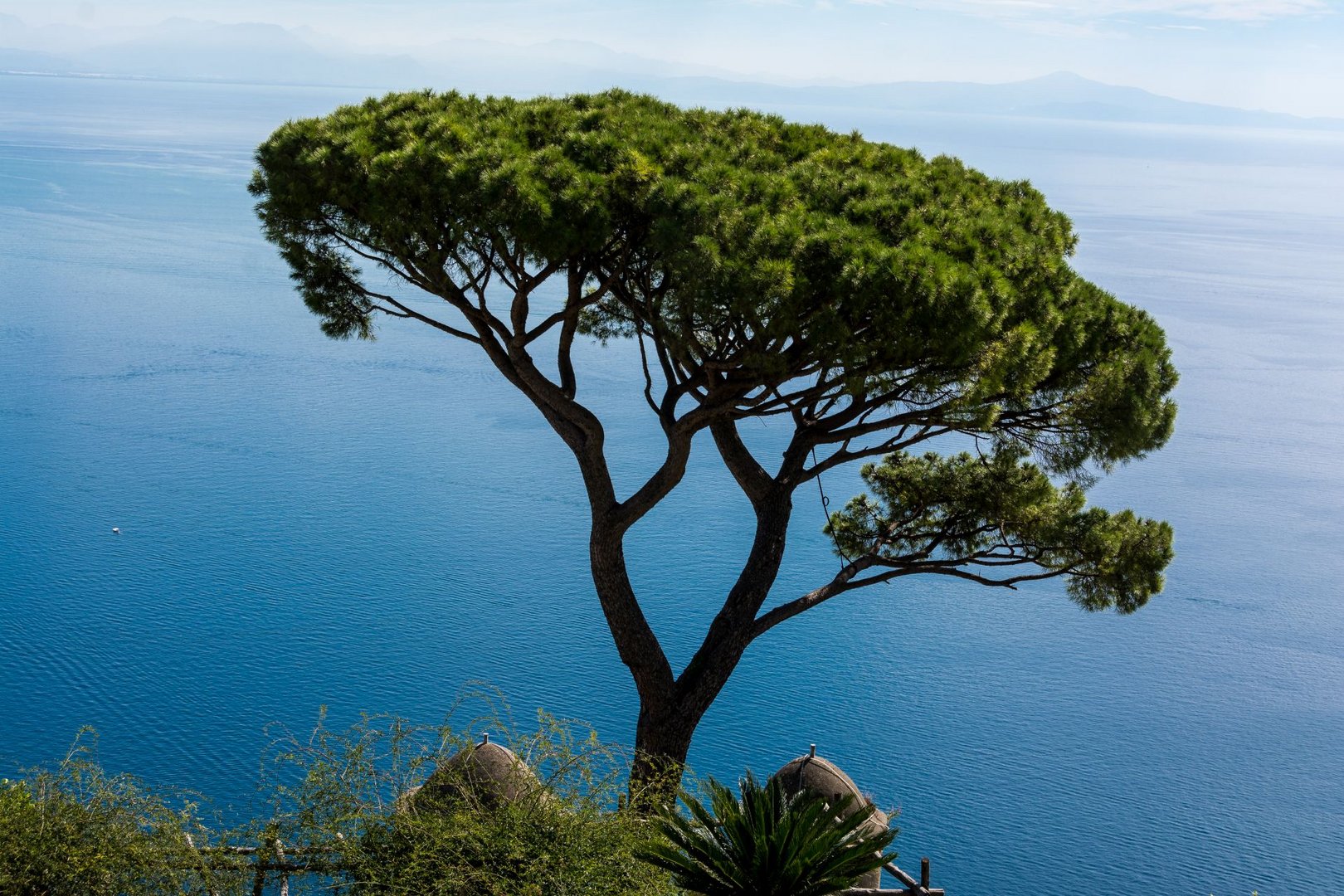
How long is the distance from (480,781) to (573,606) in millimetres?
10741

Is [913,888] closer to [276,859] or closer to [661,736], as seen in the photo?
[661,736]

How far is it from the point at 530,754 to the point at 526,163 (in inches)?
116

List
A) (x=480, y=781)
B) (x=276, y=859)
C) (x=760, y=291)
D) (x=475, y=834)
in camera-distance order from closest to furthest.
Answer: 1. (x=475, y=834)
2. (x=276, y=859)
3. (x=760, y=291)
4. (x=480, y=781)

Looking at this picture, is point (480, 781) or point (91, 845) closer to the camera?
point (91, 845)

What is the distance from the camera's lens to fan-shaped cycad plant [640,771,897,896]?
5047 millimetres

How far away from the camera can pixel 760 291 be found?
6.26 metres

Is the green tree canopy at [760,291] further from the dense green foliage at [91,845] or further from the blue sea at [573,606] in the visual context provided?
the blue sea at [573,606]

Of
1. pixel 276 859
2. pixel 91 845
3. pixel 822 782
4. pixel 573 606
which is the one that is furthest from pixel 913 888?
pixel 573 606

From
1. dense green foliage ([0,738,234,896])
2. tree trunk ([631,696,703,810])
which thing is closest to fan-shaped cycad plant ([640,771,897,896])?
tree trunk ([631,696,703,810])

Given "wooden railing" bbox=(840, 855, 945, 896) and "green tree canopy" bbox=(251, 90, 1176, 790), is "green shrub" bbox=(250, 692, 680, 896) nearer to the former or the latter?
"green tree canopy" bbox=(251, 90, 1176, 790)

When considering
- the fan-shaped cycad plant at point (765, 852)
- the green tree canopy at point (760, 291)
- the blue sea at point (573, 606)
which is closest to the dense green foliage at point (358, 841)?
the fan-shaped cycad plant at point (765, 852)

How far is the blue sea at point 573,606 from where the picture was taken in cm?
1309

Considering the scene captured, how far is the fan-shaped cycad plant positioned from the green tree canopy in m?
2.05

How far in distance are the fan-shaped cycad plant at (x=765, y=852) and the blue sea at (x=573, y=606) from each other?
6732 millimetres
